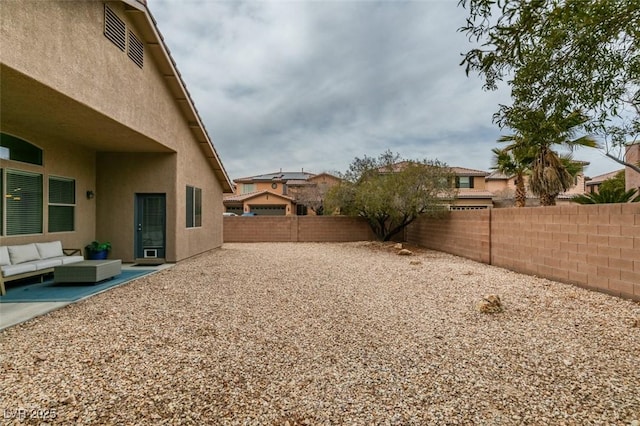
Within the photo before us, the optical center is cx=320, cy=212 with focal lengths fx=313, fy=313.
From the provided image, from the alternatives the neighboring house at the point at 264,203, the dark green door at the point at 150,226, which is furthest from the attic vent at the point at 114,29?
the neighboring house at the point at 264,203

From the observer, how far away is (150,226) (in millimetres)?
9938

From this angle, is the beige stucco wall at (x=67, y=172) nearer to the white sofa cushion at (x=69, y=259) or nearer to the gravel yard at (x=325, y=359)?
the white sofa cushion at (x=69, y=259)

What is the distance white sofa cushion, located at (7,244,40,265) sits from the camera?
670 cm

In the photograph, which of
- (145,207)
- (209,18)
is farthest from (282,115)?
(145,207)

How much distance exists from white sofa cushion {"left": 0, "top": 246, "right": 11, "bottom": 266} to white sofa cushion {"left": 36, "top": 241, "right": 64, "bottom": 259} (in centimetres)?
73

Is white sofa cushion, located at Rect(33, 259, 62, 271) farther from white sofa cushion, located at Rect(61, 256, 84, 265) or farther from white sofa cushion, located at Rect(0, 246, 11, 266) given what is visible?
white sofa cushion, located at Rect(0, 246, 11, 266)

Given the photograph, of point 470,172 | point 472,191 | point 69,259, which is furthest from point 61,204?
point 470,172

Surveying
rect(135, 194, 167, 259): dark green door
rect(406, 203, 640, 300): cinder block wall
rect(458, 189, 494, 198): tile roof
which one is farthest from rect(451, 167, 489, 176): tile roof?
rect(135, 194, 167, 259): dark green door

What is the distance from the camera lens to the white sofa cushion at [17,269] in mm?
6071

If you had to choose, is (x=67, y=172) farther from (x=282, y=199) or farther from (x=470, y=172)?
(x=470, y=172)

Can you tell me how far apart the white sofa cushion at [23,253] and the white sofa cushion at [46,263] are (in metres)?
0.20

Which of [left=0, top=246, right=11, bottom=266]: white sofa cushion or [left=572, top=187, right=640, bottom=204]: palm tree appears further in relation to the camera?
[left=572, top=187, right=640, bottom=204]: palm tree

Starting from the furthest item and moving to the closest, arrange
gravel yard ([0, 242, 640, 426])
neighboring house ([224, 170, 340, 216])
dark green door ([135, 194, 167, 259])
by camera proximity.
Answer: neighboring house ([224, 170, 340, 216]) < dark green door ([135, 194, 167, 259]) < gravel yard ([0, 242, 640, 426])

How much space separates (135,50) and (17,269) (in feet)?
17.9
